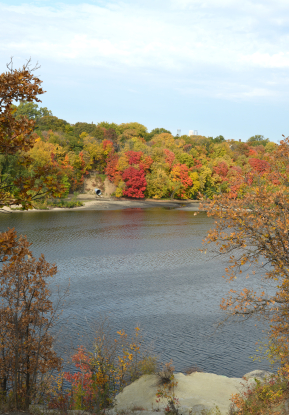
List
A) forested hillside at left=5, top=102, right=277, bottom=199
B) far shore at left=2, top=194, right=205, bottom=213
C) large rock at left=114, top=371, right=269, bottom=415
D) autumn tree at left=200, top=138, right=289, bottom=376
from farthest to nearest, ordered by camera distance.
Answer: forested hillside at left=5, top=102, right=277, bottom=199, far shore at left=2, top=194, right=205, bottom=213, large rock at left=114, top=371, right=269, bottom=415, autumn tree at left=200, top=138, right=289, bottom=376

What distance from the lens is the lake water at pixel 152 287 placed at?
1616 cm

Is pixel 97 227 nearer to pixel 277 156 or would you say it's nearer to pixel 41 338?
pixel 41 338

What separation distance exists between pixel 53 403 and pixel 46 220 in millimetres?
41811

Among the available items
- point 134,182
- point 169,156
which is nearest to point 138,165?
point 134,182

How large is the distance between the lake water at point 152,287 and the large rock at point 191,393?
121 centimetres

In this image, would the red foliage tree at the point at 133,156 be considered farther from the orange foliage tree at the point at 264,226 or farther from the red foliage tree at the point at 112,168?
the orange foliage tree at the point at 264,226

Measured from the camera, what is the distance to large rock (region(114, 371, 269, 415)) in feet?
35.4

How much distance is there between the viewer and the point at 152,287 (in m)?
24.3

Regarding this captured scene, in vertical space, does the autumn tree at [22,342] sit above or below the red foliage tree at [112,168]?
below

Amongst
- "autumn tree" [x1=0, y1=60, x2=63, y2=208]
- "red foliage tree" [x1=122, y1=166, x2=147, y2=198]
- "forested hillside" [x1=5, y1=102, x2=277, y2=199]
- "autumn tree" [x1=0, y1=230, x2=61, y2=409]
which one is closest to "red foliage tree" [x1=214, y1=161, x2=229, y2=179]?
"forested hillside" [x1=5, y1=102, x2=277, y2=199]

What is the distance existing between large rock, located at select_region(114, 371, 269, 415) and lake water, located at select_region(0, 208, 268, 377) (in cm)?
121

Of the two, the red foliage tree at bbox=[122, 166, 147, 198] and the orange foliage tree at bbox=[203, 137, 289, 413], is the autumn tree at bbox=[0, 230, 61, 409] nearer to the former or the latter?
the orange foliage tree at bbox=[203, 137, 289, 413]

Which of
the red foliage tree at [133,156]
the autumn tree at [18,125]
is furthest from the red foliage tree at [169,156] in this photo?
the autumn tree at [18,125]

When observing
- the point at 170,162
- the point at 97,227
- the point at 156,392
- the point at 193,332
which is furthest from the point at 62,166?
the point at 156,392
